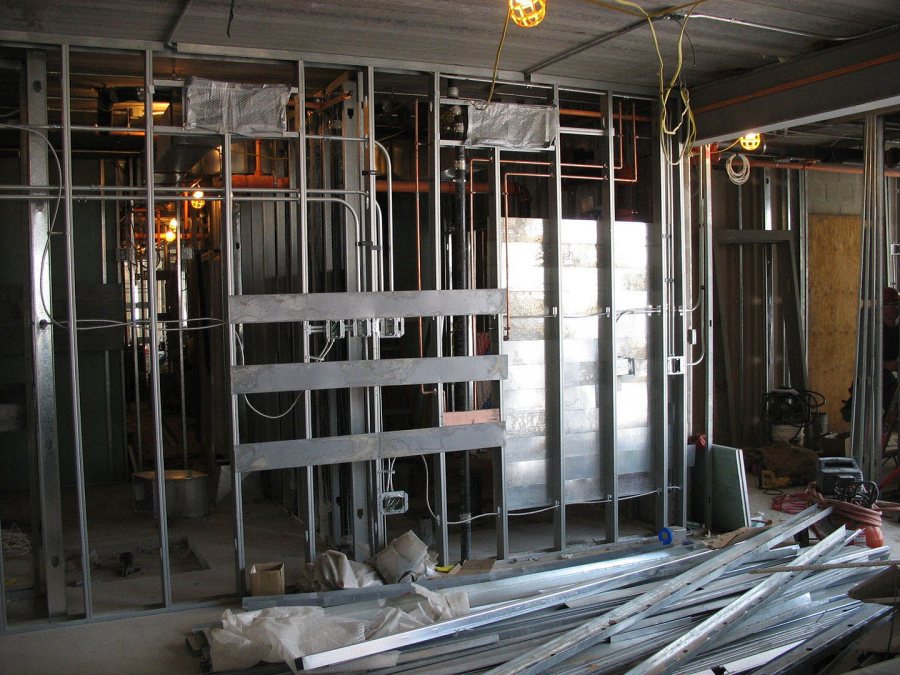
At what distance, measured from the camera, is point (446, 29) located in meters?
4.74

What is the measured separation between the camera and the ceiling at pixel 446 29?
4363 millimetres

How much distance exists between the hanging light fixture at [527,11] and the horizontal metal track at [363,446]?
2285mm

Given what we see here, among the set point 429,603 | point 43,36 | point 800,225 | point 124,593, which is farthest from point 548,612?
point 800,225

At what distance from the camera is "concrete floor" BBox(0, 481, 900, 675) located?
4145 mm

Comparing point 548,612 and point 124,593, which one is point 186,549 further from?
point 548,612

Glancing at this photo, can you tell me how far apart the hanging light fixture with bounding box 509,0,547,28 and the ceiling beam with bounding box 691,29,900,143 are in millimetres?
2129

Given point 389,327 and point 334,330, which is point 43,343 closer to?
point 334,330

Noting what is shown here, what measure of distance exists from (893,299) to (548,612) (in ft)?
15.3

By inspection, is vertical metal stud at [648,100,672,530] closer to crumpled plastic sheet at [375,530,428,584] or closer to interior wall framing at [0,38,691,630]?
interior wall framing at [0,38,691,630]

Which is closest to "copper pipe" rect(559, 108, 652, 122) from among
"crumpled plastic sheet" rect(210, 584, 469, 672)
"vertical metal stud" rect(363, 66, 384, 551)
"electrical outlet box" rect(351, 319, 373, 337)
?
"vertical metal stud" rect(363, 66, 384, 551)

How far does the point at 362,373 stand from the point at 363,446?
16.2 inches

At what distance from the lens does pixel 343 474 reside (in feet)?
19.2

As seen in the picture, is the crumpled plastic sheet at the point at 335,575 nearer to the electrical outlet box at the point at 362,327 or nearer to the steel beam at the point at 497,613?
the steel beam at the point at 497,613

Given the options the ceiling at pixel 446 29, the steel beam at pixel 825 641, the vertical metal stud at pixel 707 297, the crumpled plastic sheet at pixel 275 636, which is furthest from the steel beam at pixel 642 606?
the ceiling at pixel 446 29
